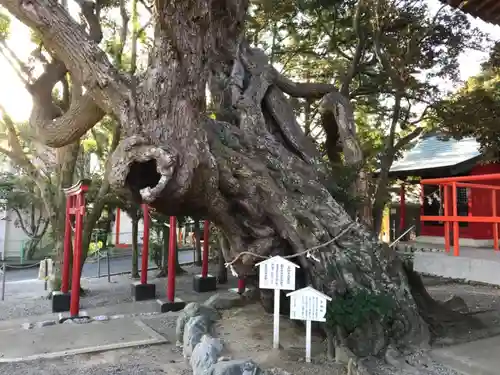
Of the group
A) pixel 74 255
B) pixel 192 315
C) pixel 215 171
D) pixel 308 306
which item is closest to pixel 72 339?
pixel 192 315

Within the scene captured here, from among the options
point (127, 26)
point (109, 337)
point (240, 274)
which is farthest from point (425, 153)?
point (109, 337)

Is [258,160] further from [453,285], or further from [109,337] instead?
[453,285]

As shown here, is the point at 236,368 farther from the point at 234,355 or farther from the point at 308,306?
the point at 308,306

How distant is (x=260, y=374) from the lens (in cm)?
444

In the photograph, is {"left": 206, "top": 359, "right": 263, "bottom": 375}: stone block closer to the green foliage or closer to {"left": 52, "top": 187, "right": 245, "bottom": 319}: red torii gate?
the green foliage

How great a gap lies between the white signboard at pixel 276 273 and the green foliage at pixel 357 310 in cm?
58

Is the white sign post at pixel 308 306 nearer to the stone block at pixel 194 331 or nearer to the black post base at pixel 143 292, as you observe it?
the stone block at pixel 194 331

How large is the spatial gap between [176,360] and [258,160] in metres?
2.85

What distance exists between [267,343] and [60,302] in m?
5.59

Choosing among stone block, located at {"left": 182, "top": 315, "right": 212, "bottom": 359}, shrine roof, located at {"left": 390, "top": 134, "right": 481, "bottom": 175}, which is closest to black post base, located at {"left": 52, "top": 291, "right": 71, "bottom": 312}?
stone block, located at {"left": 182, "top": 315, "right": 212, "bottom": 359}

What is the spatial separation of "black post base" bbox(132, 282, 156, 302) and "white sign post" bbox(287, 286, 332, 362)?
6.23 meters

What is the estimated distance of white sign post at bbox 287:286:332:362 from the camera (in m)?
5.00

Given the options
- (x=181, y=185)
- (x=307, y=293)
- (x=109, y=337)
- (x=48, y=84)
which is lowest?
(x=109, y=337)

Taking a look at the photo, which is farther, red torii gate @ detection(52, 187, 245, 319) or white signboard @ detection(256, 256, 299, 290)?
red torii gate @ detection(52, 187, 245, 319)
